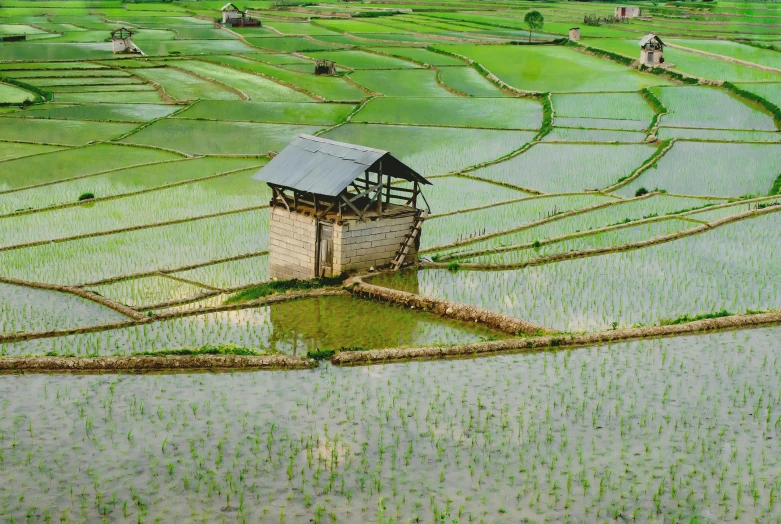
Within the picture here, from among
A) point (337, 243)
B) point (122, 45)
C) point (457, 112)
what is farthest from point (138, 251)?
point (122, 45)

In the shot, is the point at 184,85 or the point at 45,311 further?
the point at 184,85

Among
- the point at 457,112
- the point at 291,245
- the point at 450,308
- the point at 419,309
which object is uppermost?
the point at 457,112

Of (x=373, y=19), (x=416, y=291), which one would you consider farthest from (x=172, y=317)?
(x=373, y=19)

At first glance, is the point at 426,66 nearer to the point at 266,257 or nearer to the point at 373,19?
the point at 373,19

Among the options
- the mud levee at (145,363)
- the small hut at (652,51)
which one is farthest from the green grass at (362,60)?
the mud levee at (145,363)

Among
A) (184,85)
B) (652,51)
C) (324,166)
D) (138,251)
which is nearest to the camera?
(324,166)

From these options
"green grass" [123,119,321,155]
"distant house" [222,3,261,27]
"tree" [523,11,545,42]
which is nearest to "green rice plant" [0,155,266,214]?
"green grass" [123,119,321,155]

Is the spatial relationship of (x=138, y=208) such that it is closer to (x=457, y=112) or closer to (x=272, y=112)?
(x=272, y=112)
